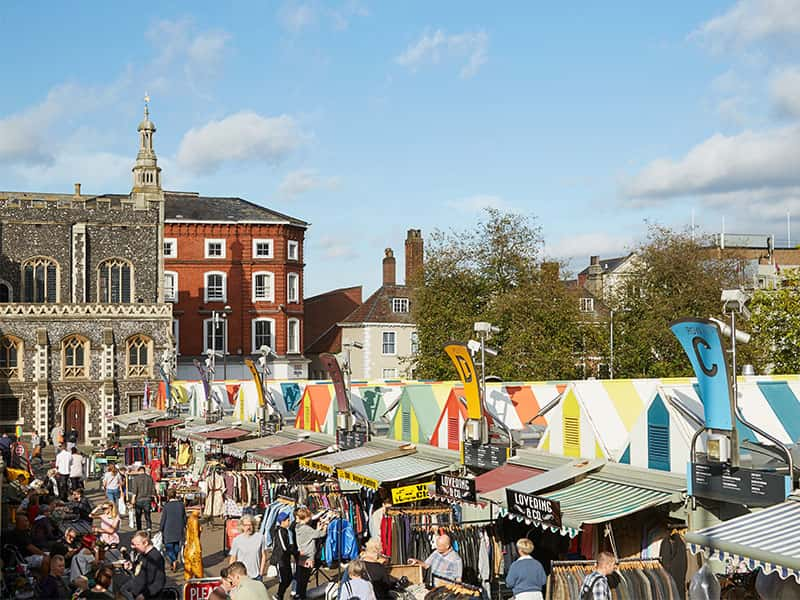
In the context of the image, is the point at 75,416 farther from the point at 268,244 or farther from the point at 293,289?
the point at 293,289

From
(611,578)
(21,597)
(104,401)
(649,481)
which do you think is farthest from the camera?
(104,401)

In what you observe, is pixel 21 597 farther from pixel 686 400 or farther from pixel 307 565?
pixel 686 400

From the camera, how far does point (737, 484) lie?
10.7 m

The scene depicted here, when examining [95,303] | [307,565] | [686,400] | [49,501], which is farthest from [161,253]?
[686,400]

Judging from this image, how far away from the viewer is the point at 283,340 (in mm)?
69312

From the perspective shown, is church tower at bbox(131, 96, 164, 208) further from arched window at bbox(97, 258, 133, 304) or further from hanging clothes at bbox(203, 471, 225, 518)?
hanging clothes at bbox(203, 471, 225, 518)

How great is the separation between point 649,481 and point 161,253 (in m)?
50.8

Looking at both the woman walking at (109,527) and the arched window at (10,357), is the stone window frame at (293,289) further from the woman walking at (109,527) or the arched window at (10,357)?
the woman walking at (109,527)

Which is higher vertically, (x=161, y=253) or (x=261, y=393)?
(x=161, y=253)

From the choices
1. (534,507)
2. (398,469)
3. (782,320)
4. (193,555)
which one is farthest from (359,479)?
(782,320)

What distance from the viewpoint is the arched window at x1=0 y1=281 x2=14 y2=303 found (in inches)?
2327

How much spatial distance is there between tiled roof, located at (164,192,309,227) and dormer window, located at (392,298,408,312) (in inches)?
318

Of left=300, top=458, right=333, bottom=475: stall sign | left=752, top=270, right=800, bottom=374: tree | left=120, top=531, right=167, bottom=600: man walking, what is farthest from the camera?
left=752, top=270, right=800, bottom=374: tree

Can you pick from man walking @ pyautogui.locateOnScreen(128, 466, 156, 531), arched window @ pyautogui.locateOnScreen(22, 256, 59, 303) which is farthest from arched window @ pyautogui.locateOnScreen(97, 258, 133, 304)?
man walking @ pyautogui.locateOnScreen(128, 466, 156, 531)
